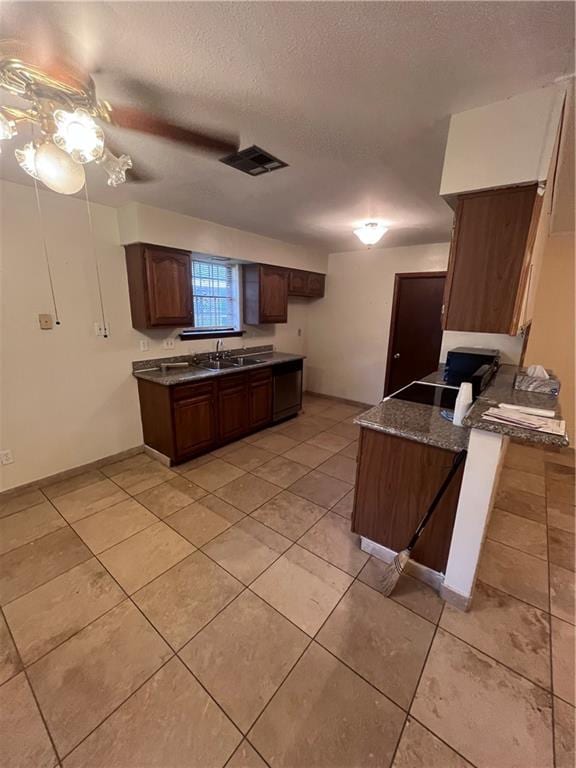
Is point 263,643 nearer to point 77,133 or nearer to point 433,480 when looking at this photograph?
point 433,480

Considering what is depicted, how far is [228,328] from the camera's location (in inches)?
168

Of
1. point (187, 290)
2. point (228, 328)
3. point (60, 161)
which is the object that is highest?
point (60, 161)

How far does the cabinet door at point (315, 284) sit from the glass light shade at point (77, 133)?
385cm

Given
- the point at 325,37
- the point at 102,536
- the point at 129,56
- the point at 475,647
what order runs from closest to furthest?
the point at 325,37 → the point at 129,56 → the point at 475,647 → the point at 102,536

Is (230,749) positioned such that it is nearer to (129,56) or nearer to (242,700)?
(242,700)

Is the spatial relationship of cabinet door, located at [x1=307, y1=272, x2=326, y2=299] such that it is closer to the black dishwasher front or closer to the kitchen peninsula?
the black dishwasher front

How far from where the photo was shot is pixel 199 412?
3.24 metres

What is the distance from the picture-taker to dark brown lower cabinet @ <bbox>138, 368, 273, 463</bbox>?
3.05 meters

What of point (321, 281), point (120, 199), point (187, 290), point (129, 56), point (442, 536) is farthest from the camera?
point (321, 281)

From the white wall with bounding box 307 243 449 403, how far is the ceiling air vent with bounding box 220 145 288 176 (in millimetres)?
2963

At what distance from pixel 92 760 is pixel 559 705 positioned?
1.82m

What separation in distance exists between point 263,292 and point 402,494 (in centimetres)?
317

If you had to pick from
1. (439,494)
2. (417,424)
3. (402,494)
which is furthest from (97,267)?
(439,494)

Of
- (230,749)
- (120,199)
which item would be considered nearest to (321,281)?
(120,199)
